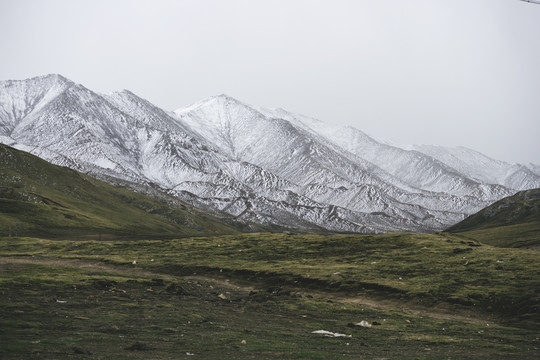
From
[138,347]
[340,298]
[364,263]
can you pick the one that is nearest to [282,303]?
[340,298]

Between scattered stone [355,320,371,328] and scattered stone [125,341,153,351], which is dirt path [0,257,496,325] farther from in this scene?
scattered stone [125,341,153,351]

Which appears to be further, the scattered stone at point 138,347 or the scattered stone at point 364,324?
the scattered stone at point 364,324

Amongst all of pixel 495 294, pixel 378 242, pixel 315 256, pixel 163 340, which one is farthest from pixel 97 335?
pixel 378 242

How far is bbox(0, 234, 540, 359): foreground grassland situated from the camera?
3006 cm

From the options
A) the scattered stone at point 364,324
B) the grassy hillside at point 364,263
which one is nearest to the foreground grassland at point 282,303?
the grassy hillside at point 364,263

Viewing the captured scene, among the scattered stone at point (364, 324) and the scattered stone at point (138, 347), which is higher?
the scattered stone at point (364, 324)

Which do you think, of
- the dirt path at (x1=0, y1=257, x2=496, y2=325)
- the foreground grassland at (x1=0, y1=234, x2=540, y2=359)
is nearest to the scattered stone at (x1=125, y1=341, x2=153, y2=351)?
the foreground grassland at (x1=0, y1=234, x2=540, y2=359)

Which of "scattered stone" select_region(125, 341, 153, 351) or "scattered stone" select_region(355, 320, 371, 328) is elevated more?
"scattered stone" select_region(355, 320, 371, 328)

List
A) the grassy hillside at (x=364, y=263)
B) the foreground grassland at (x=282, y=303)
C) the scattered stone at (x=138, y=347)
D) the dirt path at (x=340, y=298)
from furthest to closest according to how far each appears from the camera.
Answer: the grassy hillside at (x=364, y=263) < the dirt path at (x=340, y=298) < the foreground grassland at (x=282, y=303) < the scattered stone at (x=138, y=347)

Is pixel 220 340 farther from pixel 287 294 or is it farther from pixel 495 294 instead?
pixel 495 294

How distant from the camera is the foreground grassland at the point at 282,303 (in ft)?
98.6

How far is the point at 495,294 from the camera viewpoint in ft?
177

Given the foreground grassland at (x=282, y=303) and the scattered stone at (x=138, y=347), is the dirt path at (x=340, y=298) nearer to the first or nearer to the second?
the foreground grassland at (x=282, y=303)

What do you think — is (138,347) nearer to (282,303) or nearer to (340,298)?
(282,303)
